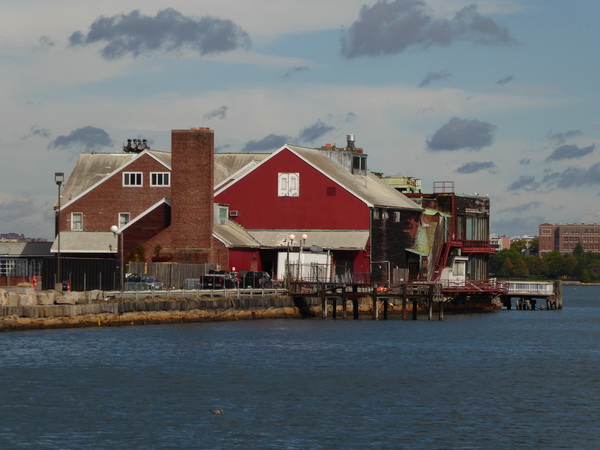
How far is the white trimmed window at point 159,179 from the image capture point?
10256cm

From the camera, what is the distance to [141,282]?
3214 inches

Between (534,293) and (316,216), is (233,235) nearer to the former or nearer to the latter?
(316,216)

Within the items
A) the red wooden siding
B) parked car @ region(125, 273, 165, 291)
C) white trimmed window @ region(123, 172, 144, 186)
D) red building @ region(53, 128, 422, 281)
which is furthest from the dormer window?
parked car @ region(125, 273, 165, 291)

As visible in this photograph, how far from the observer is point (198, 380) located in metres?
50.5

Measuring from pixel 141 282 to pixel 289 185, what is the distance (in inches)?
810

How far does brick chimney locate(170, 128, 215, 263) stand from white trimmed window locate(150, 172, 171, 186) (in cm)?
1049

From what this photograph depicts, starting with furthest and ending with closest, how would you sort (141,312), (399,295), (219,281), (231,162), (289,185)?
(231,162) < (289,185) < (219,281) < (399,295) < (141,312)

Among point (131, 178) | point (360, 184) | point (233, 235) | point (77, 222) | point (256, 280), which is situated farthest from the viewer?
point (131, 178)

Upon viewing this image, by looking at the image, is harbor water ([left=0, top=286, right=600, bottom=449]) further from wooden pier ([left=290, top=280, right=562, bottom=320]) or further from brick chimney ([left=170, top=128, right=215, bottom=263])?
brick chimney ([left=170, top=128, right=215, bottom=263])

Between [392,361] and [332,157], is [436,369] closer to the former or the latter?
[392,361]

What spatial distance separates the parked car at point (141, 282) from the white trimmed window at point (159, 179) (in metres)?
18.2

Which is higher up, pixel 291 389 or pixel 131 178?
pixel 131 178

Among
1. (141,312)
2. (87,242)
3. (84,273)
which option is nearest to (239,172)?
(87,242)

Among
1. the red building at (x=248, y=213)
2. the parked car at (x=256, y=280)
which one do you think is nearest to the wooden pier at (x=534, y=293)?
the red building at (x=248, y=213)
